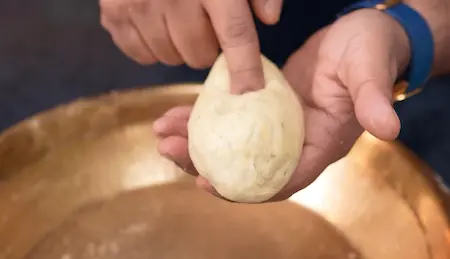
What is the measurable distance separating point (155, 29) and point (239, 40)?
6.4 inches

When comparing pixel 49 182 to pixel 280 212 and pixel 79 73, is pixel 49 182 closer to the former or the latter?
pixel 280 212

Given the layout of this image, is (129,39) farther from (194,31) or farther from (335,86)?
(335,86)

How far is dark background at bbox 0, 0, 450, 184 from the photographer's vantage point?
35.0 inches

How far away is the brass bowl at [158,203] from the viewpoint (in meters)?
0.66

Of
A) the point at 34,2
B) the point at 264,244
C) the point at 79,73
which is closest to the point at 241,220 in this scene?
the point at 264,244

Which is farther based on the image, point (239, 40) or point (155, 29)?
point (155, 29)

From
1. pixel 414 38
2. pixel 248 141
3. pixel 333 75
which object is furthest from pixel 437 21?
pixel 248 141

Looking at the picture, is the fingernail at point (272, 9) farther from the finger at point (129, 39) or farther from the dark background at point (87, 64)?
the dark background at point (87, 64)

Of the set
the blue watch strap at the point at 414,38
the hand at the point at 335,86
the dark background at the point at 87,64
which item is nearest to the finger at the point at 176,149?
the hand at the point at 335,86

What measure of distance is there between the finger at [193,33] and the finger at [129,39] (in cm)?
6

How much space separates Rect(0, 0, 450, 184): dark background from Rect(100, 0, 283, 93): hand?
252 millimetres

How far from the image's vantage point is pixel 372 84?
48 cm

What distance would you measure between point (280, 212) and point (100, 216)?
Answer: 20cm

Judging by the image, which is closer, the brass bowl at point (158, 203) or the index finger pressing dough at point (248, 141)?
the index finger pressing dough at point (248, 141)
